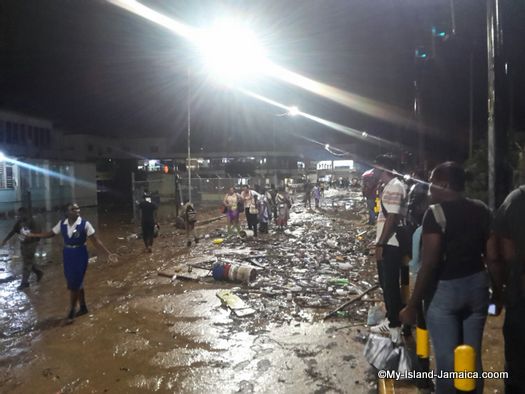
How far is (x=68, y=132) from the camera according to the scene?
41812mm

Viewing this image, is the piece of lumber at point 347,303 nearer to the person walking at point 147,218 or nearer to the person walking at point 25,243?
the person walking at point 25,243

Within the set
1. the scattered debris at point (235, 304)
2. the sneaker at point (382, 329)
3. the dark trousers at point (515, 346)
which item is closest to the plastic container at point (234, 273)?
the scattered debris at point (235, 304)

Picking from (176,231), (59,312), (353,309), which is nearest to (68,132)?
(176,231)

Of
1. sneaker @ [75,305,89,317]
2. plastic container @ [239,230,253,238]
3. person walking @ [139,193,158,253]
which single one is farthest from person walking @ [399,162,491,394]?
plastic container @ [239,230,253,238]

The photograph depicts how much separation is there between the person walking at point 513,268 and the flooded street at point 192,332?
4.52 ft

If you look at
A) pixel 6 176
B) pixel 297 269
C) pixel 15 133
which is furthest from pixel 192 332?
pixel 15 133

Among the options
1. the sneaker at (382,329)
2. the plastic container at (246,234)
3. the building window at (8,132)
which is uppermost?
the building window at (8,132)

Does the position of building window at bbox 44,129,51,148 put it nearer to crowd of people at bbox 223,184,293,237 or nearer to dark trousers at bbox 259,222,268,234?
crowd of people at bbox 223,184,293,237

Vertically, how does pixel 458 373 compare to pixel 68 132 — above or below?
below

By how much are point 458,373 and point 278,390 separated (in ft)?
7.13

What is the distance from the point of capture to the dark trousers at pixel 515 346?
2.51 meters

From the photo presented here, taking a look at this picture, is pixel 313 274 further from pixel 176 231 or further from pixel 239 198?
pixel 176 231

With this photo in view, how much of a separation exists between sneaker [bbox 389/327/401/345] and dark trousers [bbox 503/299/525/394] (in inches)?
45.2

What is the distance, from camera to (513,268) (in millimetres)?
2516
